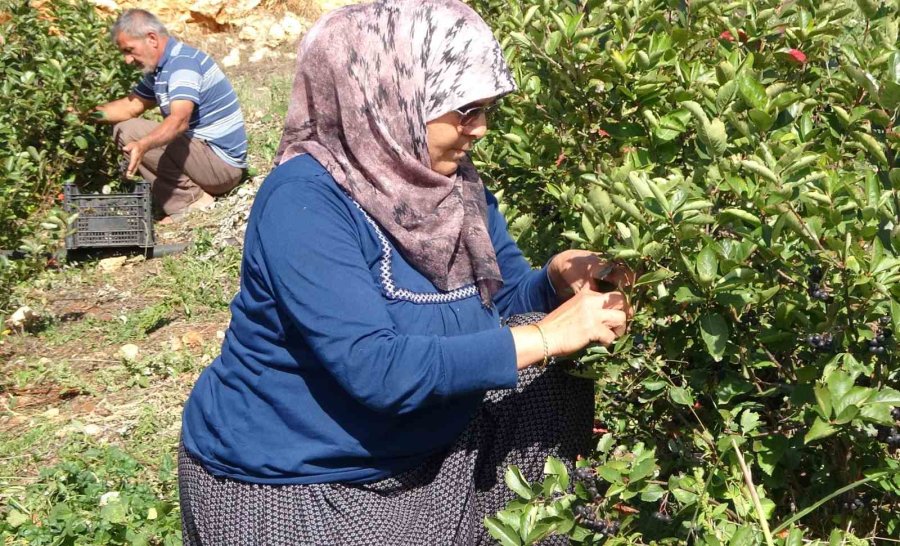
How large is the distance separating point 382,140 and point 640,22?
0.69 meters

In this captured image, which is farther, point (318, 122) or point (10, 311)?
point (10, 311)

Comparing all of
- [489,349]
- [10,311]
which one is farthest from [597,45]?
[10,311]

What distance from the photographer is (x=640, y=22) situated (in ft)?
7.52

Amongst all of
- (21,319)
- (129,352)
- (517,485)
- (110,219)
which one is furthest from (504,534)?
(110,219)

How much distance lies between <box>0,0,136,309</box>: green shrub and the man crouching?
124 millimetres

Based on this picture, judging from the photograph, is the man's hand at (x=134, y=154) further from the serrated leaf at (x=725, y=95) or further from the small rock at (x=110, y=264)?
the serrated leaf at (x=725, y=95)

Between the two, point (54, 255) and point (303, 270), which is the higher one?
point (303, 270)

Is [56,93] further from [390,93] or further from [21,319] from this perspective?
[390,93]

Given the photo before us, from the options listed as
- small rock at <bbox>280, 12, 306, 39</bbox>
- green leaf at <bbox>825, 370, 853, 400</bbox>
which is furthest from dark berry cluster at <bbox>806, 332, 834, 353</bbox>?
small rock at <bbox>280, 12, 306, 39</bbox>

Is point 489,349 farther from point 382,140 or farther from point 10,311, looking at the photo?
point 10,311

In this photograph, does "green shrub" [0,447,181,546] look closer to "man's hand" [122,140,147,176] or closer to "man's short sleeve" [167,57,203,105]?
"man's hand" [122,140,147,176]

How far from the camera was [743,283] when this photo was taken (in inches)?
61.9

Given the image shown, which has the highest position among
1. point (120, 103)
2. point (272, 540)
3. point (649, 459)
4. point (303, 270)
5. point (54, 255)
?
point (303, 270)

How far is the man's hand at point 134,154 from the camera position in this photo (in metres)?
5.90
